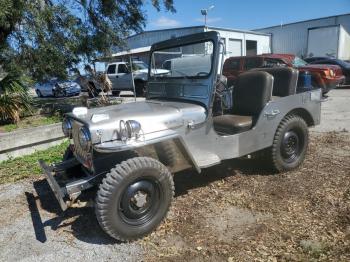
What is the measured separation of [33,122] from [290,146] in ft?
18.3

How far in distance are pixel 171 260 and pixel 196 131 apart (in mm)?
1395

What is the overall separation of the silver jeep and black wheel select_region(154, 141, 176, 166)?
1cm

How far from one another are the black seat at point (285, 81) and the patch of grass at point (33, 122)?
4914mm

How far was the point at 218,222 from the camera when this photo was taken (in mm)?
3793

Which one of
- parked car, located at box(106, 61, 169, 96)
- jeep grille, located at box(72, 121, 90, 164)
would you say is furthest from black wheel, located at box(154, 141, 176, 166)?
parked car, located at box(106, 61, 169, 96)

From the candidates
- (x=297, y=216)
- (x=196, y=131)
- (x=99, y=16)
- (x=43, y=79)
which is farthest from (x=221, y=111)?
(x=99, y=16)

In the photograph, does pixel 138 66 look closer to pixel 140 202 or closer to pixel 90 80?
pixel 90 80

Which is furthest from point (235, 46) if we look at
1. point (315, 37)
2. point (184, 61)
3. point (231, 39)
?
point (184, 61)

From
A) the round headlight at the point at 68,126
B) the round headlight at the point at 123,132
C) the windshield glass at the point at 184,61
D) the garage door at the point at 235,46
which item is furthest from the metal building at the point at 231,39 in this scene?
the round headlight at the point at 123,132

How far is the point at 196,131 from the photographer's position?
3.98m

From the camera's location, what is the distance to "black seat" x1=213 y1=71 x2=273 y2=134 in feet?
14.7

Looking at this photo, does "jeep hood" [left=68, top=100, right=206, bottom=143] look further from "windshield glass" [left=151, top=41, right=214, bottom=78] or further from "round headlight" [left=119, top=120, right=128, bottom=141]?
"windshield glass" [left=151, top=41, right=214, bottom=78]

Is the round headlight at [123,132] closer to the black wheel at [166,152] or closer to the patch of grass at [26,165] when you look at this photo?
the black wheel at [166,152]

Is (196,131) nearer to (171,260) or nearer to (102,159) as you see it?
(102,159)
